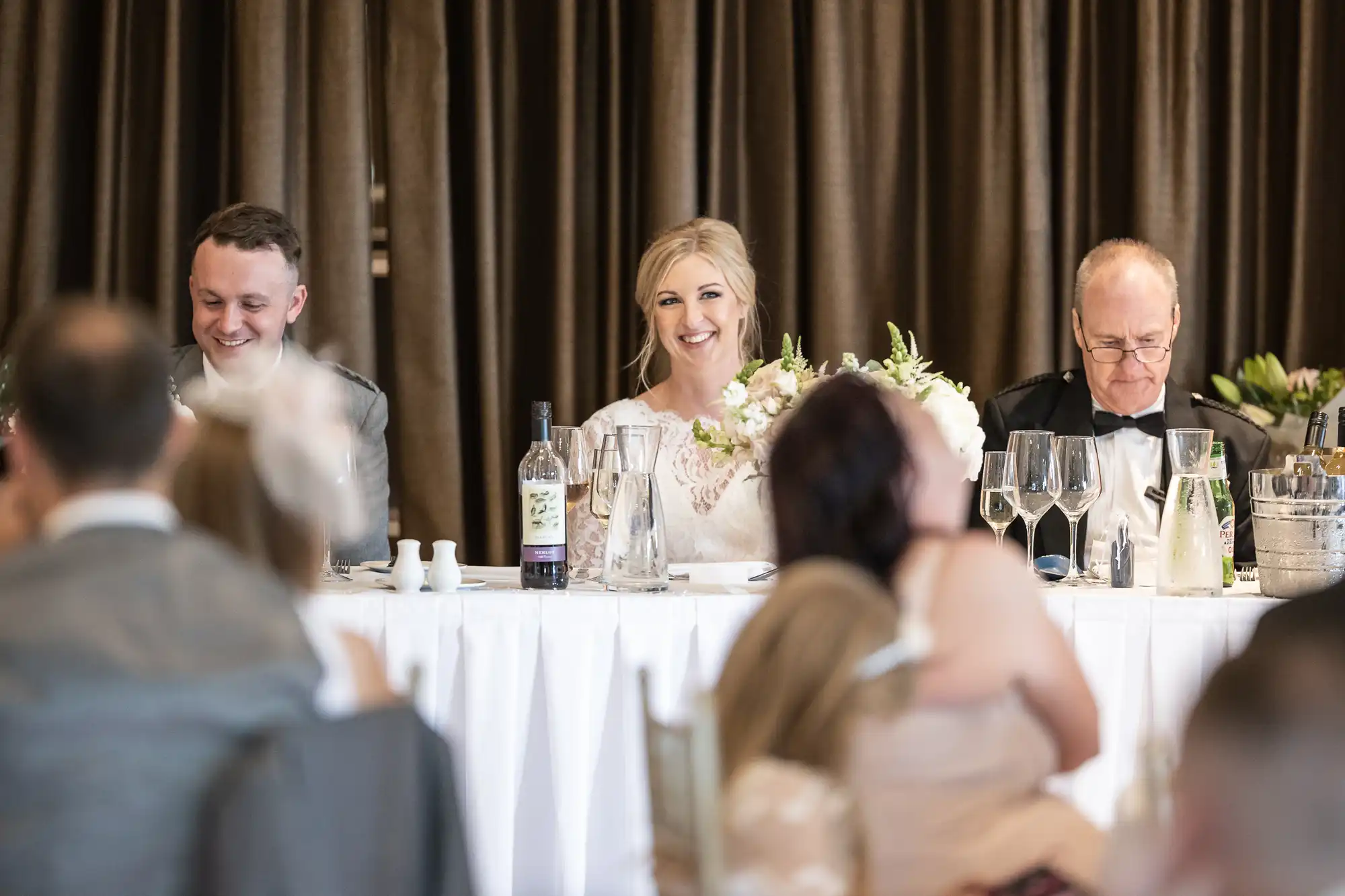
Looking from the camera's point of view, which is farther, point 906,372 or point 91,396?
point 906,372

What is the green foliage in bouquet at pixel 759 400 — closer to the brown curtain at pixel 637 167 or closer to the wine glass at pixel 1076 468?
the wine glass at pixel 1076 468

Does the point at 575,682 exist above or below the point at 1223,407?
below

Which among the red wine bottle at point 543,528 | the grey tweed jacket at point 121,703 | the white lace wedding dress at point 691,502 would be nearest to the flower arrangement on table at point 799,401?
the white lace wedding dress at point 691,502

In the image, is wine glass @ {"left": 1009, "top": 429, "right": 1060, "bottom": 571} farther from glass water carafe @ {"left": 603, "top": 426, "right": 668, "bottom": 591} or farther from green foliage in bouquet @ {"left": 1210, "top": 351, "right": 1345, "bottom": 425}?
green foliage in bouquet @ {"left": 1210, "top": 351, "right": 1345, "bottom": 425}

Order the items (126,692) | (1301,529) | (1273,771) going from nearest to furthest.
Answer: (1273,771)
(126,692)
(1301,529)

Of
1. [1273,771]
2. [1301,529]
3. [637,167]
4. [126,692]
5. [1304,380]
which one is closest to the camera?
[1273,771]

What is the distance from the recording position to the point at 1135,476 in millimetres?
3447

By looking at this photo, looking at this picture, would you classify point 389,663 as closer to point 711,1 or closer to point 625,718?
point 625,718

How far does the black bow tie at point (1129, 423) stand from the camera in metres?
3.42

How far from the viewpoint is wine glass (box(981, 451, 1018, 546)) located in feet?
9.03

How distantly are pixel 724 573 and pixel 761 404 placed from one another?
0.32 m

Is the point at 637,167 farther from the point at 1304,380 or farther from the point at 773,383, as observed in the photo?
the point at 1304,380

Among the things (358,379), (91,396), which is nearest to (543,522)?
(358,379)

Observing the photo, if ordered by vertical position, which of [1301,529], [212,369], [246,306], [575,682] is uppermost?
[246,306]
